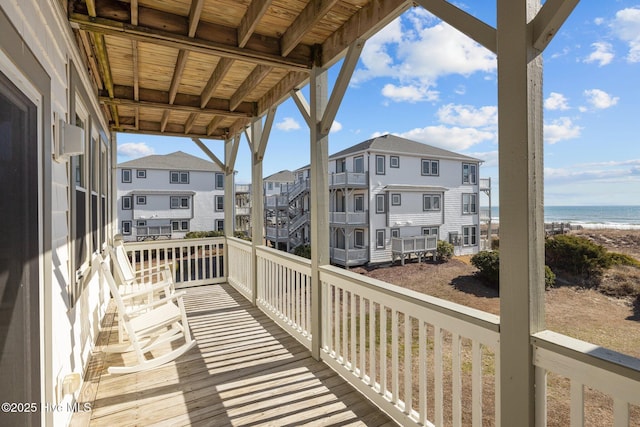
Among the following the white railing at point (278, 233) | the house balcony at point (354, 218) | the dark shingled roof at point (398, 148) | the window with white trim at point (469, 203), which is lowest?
the white railing at point (278, 233)

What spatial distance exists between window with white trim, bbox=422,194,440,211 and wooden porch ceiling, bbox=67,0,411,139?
12092 mm

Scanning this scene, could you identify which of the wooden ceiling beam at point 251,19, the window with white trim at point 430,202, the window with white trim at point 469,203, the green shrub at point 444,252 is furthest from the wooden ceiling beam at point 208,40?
the window with white trim at point 469,203

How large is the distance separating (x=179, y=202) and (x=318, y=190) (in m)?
19.1

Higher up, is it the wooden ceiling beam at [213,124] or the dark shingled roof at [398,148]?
the dark shingled roof at [398,148]

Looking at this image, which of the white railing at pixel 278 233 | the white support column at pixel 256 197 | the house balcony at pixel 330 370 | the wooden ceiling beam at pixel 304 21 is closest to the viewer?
the house balcony at pixel 330 370

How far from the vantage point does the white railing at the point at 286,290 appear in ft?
11.3

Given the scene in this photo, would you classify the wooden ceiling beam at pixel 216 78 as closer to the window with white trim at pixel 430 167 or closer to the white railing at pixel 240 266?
the white railing at pixel 240 266

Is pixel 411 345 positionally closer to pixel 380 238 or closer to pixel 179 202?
pixel 380 238

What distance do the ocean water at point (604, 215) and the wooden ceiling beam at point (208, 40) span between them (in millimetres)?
2229

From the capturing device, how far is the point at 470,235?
15242 millimetres

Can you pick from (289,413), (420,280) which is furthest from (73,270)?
(420,280)

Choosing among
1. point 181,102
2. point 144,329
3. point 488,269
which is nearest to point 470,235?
point 488,269

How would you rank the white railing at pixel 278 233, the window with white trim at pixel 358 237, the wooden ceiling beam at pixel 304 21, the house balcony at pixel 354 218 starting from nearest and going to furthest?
the wooden ceiling beam at pixel 304 21
the house balcony at pixel 354 218
the window with white trim at pixel 358 237
the white railing at pixel 278 233

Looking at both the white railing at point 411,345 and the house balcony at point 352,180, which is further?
the house balcony at point 352,180
